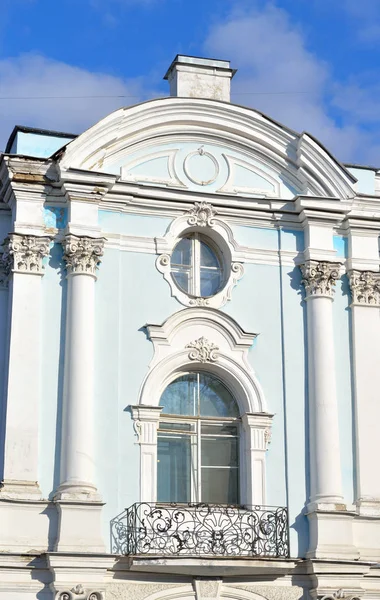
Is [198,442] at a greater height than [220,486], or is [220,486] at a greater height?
[198,442]

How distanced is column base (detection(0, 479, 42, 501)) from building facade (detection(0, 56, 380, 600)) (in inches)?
1.4

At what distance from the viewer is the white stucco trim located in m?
16.1

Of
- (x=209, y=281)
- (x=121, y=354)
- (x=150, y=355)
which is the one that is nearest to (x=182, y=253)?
(x=209, y=281)

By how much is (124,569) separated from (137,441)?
1.68m

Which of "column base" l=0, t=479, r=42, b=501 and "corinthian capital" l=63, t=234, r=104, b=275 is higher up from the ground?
"corinthian capital" l=63, t=234, r=104, b=275

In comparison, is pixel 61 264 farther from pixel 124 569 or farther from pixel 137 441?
pixel 124 569

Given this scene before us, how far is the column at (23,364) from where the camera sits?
15.3 meters

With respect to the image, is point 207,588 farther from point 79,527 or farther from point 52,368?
point 52,368

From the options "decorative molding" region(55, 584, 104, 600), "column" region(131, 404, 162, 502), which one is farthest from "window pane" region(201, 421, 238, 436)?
"decorative molding" region(55, 584, 104, 600)

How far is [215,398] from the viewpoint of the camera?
16828 millimetres

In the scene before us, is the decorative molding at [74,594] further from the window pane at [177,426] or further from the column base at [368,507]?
the column base at [368,507]

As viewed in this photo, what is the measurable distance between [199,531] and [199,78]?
6752mm

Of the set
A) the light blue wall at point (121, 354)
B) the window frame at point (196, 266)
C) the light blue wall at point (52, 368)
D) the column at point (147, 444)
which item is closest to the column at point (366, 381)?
the window frame at point (196, 266)

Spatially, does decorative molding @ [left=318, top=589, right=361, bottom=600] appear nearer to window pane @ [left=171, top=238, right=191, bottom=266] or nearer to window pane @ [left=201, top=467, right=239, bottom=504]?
window pane @ [left=201, top=467, right=239, bottom=504]
